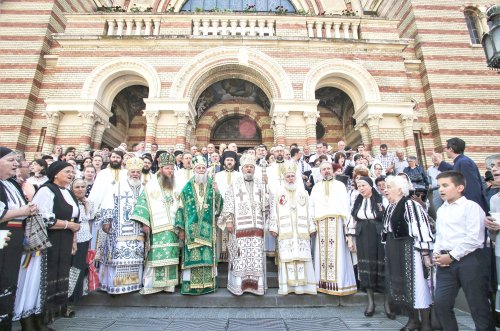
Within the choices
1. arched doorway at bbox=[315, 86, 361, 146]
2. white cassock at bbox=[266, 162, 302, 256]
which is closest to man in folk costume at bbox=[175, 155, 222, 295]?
white cassock at bbox=[266, 162, 302, 256]

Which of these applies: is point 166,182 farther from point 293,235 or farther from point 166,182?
point 293,235

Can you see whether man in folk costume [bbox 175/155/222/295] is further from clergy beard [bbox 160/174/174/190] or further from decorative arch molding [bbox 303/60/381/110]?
decorative arch molding [bbox 303/60/381/110]

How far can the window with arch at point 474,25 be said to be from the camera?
491 inches

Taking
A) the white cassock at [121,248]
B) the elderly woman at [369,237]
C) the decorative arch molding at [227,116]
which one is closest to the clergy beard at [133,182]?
the white cassock at [121,248]

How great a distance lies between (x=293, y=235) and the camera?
4.30 m

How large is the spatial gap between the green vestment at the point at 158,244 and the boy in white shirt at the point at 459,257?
11.2ft

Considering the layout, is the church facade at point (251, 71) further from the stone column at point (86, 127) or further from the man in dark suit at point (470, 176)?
the man in dark suit at point (470, 176)

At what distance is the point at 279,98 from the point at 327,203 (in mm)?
6656

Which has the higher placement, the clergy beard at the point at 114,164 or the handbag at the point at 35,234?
the clergy beard at the point at 114,164

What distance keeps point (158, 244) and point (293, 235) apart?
212 cm

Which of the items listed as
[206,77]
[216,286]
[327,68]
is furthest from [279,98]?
[216,286]

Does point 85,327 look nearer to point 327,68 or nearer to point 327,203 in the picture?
point 327,203

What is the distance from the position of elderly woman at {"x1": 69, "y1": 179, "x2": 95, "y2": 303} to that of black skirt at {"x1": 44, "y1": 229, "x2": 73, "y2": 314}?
403 millimetres

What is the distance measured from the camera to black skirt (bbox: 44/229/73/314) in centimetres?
319
